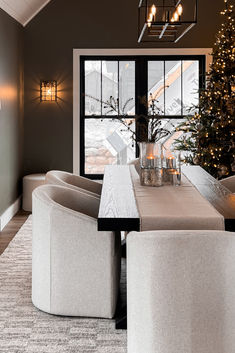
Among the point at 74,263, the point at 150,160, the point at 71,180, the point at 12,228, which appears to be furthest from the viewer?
A: the point at 12,228

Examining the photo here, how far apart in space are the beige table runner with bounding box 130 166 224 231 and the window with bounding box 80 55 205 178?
13.1 ft

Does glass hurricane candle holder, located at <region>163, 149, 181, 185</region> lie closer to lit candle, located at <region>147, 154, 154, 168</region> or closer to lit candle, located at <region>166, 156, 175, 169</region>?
lit candle, located at <region>166, 156, 175, 169</region>

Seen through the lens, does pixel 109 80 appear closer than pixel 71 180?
No

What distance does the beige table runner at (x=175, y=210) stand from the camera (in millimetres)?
2754

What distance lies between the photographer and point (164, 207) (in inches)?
120

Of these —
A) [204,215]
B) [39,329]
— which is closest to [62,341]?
[39,329]

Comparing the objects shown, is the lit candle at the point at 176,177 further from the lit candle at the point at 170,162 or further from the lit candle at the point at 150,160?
the lit candle at the point at 150,160

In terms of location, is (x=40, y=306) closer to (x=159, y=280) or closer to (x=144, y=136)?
(x=159, y=280)

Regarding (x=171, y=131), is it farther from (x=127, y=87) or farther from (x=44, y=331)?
(x=44, y=331)

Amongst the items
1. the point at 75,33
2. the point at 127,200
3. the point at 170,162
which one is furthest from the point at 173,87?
the point at 127,200

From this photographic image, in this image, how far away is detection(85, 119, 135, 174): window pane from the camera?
25.1 ft

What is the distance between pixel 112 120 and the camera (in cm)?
758

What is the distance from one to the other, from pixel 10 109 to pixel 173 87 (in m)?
2.43

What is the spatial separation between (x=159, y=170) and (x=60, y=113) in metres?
3.87
